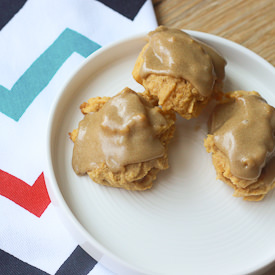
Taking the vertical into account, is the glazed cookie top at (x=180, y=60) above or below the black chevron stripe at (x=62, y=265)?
above

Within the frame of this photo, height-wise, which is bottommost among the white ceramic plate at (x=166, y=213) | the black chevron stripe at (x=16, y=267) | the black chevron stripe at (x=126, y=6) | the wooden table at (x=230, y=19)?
the black chevron stripe at (x=16, y=267)

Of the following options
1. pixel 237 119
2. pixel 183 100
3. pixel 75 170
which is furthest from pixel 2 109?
pixel 237 119

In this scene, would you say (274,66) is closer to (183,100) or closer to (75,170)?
(183,100)

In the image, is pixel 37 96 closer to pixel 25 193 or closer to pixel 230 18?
pixel 25 193

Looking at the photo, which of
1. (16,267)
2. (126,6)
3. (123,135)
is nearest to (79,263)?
(16,267)

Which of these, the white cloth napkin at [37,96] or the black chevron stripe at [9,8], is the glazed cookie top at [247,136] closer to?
the white cloth napkin at [37,96]

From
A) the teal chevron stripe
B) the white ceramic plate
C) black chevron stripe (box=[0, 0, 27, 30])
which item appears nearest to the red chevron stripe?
the white ceramic plate

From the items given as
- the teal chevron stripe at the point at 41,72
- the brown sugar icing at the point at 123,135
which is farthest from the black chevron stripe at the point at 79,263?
the teal chevron stripe at the point at 41,72
